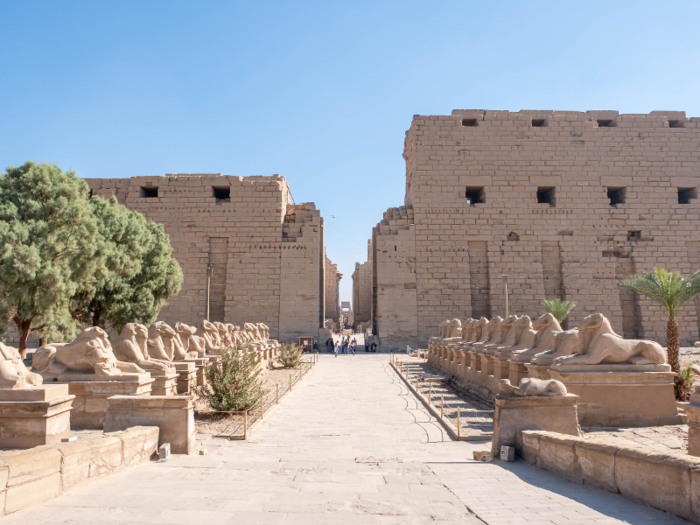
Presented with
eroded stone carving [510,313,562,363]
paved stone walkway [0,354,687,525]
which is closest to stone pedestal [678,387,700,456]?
paved stone walkway [0,354,687,525]

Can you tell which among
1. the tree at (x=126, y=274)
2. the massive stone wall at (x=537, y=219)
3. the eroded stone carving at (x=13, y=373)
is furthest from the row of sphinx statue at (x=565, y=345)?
the massive stone wall at (x=537, y=219)

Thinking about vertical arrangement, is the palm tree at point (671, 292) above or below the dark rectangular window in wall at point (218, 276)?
below

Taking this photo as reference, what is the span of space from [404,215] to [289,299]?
21.6ft

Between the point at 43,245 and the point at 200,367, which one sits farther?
the point at 43,245

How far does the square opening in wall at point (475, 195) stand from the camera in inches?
946

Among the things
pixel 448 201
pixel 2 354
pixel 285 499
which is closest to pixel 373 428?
pixel 285 499

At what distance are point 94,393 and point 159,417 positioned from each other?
2.11 metres

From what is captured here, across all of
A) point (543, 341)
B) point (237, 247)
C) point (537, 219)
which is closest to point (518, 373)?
point (543, 341)

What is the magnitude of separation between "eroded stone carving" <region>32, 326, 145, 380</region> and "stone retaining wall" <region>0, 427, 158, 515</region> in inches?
97.3

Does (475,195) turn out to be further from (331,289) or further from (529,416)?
(529,416)

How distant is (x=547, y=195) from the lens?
81.7ft

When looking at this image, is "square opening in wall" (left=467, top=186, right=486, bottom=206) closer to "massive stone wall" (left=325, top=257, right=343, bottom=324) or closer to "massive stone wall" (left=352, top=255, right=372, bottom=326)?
"massive stone wall" (left=352, top=255, right=372, bottom=326)

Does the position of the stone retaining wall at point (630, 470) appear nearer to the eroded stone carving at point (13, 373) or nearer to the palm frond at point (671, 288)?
the eroded stone carving at point (13, 373)

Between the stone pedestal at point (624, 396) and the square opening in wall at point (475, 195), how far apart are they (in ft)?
56.5
